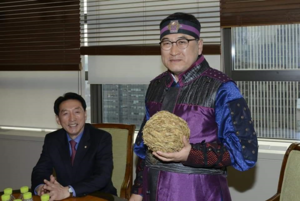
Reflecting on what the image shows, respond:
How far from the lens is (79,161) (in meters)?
2.63

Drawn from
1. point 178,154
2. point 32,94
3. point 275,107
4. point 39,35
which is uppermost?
point 39,35

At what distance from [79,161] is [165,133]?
1.30 m

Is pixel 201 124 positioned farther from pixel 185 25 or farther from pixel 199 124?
pixel 185 25

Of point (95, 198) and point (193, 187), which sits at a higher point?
point (193, 187)

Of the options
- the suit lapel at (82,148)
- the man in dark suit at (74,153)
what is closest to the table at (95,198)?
the man in dark suit at (74,153)

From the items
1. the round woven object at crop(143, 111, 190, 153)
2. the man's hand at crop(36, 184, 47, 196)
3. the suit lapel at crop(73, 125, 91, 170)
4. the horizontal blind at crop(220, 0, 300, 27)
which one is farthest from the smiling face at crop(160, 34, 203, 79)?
the horizontal blind at crop(220, 0, 300, 27)

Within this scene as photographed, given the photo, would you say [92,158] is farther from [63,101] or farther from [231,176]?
[231,176]

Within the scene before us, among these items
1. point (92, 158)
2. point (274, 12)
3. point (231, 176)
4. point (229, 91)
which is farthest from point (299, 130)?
point (229, 91)

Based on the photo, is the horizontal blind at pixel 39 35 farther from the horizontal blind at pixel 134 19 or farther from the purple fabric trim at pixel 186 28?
the purple fabric trim at pixel 186 28

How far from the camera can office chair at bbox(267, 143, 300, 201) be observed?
2.15m

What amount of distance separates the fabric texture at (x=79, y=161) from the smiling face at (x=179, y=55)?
1.08 metres

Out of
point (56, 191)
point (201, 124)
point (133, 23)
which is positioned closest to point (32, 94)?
point (133, 23)

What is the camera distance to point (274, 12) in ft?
9.98

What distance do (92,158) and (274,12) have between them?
5.21 feet
